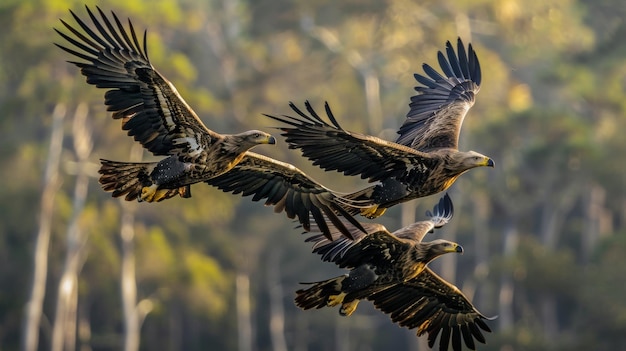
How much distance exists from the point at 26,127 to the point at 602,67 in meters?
16.1

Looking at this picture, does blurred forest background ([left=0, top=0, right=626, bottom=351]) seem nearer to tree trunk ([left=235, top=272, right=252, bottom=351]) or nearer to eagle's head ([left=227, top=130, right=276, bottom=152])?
tree trunk ([left=235, top=272, right=252, bottom=351])

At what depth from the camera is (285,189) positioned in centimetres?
1172

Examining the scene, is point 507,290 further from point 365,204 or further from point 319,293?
point 365,204

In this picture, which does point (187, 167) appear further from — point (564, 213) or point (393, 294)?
point (564, 213)

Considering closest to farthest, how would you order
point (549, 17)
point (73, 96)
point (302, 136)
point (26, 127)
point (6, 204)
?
point (302, 136) < point (73, 96) < point (6, 204) < point (26, 127) < point (549, 17)

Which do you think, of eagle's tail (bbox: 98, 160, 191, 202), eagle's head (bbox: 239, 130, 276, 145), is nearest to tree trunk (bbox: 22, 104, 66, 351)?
eagle's tail (bbox: 98, 160, 191, 202)

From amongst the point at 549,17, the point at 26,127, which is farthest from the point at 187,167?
the point at 549,17

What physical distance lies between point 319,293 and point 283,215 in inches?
1064

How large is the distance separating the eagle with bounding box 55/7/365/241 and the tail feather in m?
0.57

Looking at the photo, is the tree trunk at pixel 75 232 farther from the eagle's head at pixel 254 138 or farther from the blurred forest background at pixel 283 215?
the eagle's head at pixel 254 138

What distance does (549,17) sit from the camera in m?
42.9

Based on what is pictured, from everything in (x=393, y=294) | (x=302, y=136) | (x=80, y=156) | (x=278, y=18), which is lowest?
(x=393, y=294)

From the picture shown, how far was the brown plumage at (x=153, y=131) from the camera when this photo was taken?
11.2m

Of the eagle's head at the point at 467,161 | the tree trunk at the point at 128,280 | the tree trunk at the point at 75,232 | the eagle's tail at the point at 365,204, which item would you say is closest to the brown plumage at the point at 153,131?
the eagle's tail at the point at 365,204
